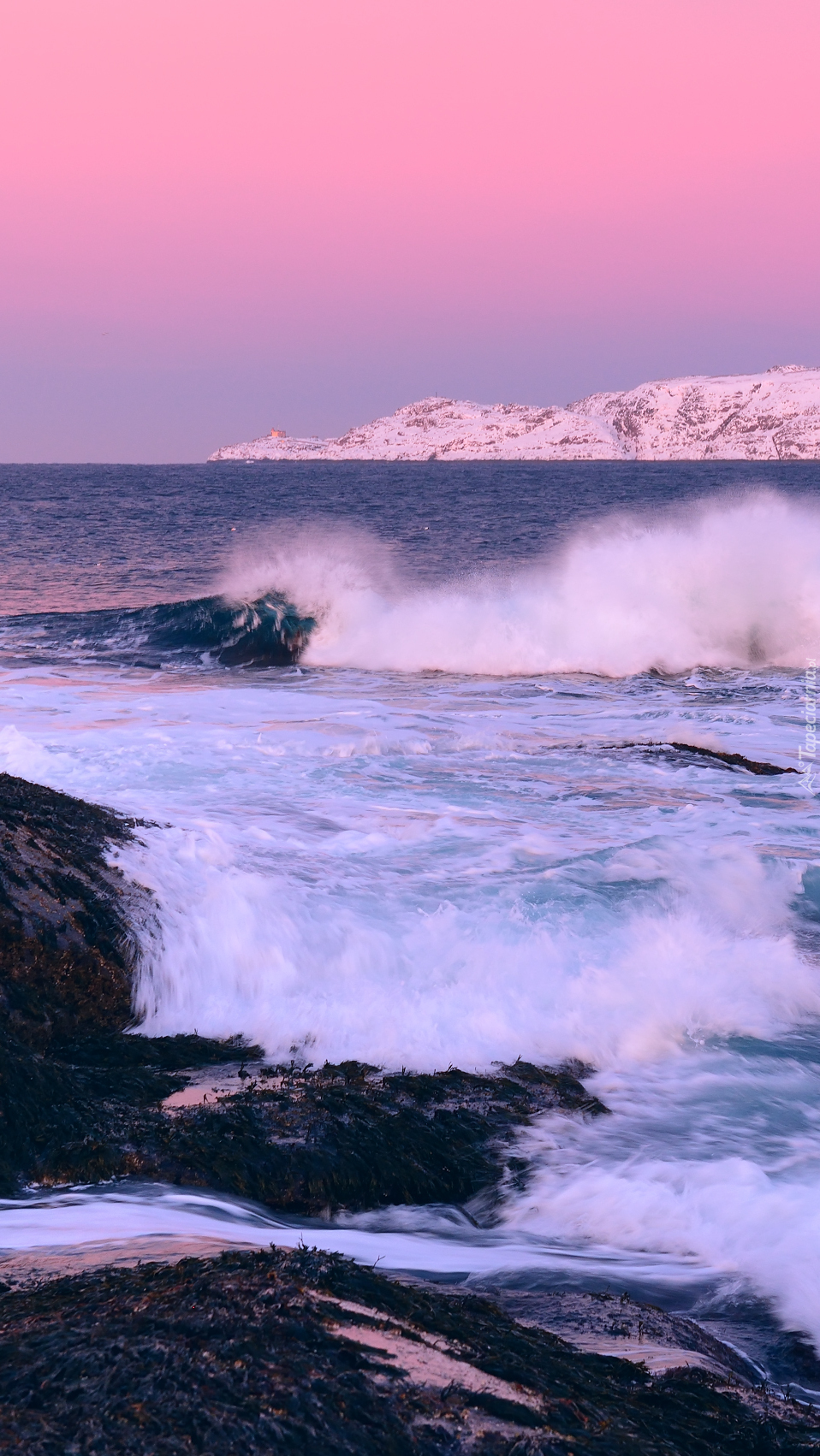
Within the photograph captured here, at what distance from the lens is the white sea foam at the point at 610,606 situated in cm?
1814

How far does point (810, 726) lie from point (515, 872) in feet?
23.7

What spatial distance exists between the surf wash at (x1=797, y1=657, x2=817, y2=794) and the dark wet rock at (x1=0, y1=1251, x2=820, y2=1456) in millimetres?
8013

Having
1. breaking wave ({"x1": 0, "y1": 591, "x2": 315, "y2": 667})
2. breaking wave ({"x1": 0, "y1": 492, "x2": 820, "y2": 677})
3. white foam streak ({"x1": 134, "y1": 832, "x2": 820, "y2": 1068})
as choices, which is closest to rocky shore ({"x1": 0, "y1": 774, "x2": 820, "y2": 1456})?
white foam streak ({"x1": 134, "y1": 832, "x2": 820, "y2": 1068})

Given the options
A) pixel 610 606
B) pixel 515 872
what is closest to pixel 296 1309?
pixel 515 872

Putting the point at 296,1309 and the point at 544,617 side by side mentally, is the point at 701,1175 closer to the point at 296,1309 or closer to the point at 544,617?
the point at 296,1309

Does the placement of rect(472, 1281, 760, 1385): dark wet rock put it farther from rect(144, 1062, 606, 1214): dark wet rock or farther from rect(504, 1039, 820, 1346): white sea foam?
rect(144, 1062, 606, 1214): dark wet rock

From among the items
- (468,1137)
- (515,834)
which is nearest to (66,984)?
(468,1137)

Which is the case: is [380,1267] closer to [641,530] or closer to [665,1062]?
[665,1062]

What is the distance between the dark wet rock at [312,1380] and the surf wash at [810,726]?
8013 millimetres

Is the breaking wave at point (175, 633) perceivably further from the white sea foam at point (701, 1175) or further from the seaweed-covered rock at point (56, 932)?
the white sea foam at point (701, 1175)

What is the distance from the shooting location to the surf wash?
1025 centimetres

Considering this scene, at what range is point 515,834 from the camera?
7766 mm

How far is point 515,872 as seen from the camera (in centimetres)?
687

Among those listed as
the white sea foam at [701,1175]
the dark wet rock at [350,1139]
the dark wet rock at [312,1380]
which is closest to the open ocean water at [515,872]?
the white sea foam at [701,1175]
